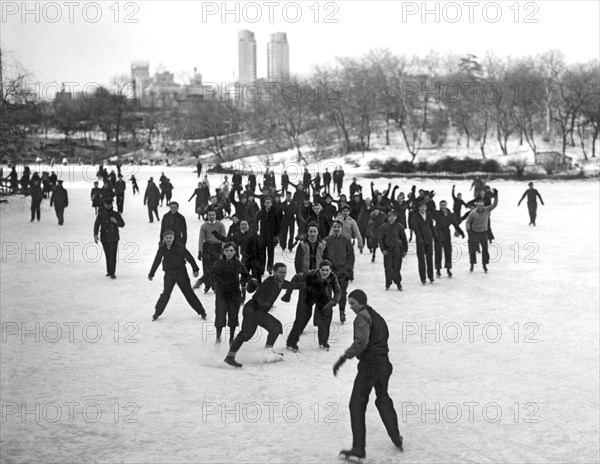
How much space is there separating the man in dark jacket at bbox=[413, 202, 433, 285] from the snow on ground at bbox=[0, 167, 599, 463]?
0.36m

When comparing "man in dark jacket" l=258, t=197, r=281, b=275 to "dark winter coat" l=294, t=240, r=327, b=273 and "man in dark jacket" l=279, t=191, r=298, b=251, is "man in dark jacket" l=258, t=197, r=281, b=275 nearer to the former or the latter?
"man in dark jacket" l=279, t=191, r=298, b=251

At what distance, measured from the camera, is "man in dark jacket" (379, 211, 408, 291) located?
1272cm

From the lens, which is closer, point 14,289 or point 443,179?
point 14,289

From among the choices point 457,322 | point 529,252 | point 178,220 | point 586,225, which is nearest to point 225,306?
point 457,322

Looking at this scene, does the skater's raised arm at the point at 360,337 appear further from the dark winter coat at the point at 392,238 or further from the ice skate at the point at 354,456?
the dark winter coat at the point at 392,238

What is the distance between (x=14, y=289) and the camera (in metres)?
13.2

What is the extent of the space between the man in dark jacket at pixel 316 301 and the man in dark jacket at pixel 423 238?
14.9 ft

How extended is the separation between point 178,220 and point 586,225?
14.5 metres

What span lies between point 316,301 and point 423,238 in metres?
4.84

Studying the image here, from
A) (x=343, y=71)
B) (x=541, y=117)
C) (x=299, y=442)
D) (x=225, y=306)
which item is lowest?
(x=299, y=442)

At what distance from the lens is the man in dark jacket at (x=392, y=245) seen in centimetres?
1272

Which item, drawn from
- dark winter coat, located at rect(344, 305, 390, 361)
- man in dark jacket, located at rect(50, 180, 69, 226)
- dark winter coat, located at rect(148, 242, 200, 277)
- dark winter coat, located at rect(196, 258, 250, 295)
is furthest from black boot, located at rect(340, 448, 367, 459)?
man in dark jacket, located at rect(50, 180, 69, 226)

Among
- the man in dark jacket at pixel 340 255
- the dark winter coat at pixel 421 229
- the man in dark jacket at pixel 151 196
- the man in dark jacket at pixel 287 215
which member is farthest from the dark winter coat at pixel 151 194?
Answer: the man in dark jacket at pixel 340 255

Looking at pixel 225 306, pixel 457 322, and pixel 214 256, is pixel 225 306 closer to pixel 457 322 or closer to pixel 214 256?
pixel 214 256
